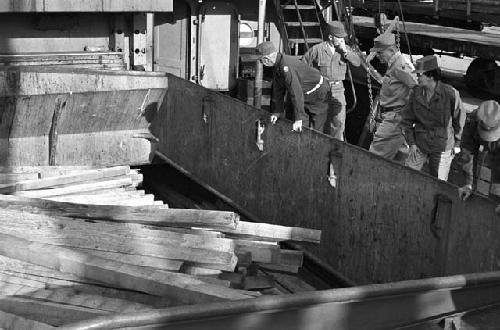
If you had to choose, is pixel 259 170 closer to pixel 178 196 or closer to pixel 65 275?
pixel 178 196

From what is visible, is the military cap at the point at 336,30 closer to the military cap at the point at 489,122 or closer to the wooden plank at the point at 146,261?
the military cap at the point at 489,122

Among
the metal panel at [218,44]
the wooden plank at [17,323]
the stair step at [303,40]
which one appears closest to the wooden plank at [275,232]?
the wooden plank at [17,323]

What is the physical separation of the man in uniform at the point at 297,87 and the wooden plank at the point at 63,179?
178 centimetres

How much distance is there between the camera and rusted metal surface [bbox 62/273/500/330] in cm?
369

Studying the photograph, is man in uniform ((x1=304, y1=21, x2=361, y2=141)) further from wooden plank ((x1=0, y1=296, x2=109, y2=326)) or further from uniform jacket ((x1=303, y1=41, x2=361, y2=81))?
wooden plank ((x1=0, y1=296, x2=109, y2=326))

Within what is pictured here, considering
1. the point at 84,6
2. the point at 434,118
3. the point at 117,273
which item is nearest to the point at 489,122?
the point at 434,118

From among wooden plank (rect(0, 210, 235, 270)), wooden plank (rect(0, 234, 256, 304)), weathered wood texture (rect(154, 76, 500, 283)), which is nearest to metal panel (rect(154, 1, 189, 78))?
weathered wood texture (rect(154, 76, 500, 283))

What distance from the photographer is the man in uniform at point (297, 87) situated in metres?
8.48

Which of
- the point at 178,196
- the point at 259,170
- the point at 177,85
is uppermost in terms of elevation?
the point at 177,85

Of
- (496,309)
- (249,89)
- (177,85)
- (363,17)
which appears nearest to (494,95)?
(363,17)

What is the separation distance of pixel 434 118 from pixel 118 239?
131 inches

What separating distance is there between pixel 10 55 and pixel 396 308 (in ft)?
23.3

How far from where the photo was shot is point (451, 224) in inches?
221

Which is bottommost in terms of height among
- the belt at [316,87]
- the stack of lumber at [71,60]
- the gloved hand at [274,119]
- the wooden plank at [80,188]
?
the wooden plank at [80,188]
